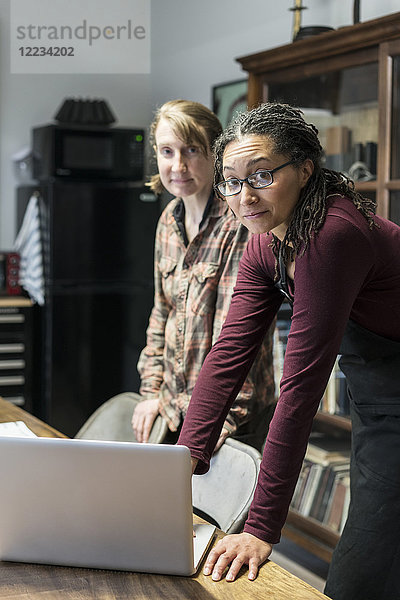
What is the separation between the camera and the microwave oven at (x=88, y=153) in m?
4.16

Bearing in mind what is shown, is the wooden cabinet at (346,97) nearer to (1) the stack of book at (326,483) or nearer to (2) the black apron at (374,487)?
→ (1) the stack of book at (326,483)

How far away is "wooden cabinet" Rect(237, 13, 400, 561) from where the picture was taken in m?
2.66

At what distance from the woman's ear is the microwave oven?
293 centimetres

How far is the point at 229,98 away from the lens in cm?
407

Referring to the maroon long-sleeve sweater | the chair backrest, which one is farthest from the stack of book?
the maroon long-sleeve sweater

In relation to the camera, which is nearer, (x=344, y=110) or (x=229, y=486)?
(x=229, y=486)

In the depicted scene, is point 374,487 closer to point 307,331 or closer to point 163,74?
point 307,331

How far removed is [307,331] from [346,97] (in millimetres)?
1840

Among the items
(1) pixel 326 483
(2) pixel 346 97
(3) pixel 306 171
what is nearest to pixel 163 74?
(2) pixel 346 97

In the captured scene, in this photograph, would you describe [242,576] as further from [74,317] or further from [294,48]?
[74,317]

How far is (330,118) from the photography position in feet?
10.1

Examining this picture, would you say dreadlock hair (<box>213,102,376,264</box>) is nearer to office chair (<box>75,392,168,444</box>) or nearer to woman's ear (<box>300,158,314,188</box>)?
woman's ear (<box>300,158,314,188</box>)

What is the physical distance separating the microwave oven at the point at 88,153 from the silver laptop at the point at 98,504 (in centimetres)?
310

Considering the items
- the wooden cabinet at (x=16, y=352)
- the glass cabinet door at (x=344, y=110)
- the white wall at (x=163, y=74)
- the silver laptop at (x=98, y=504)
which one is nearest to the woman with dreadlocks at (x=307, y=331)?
the silver laptop at (x=98, y=504)
